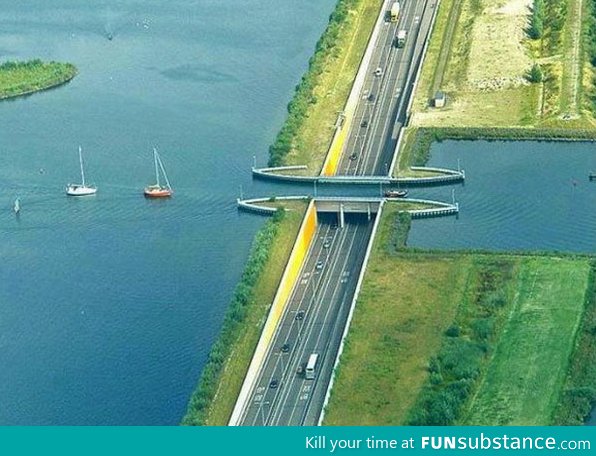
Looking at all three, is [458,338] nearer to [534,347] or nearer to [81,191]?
[534,347]

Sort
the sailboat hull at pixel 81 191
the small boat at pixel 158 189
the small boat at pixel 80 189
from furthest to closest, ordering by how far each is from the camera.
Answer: the small boat at pixel 80 189 < the sailboat hull at pixel 81 191 < the small boat at pixel 158 189

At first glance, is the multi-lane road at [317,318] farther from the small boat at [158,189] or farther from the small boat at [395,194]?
the small boat at [158,189]

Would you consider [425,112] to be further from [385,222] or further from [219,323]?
[219,323]

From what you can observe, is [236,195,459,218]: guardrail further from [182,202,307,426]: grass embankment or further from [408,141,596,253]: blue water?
[182,202,307,426]: grass embankment

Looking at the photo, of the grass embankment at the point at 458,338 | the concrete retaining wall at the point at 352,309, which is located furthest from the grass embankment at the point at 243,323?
the grass embankment at the point at 458,338

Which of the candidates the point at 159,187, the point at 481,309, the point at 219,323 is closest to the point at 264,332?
the point at 219,323

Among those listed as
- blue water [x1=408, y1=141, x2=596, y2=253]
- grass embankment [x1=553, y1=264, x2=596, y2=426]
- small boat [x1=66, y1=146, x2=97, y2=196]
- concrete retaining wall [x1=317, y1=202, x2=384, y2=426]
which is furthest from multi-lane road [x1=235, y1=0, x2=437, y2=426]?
small boat [x1=66, y1=146, x2=97, y2=196]
